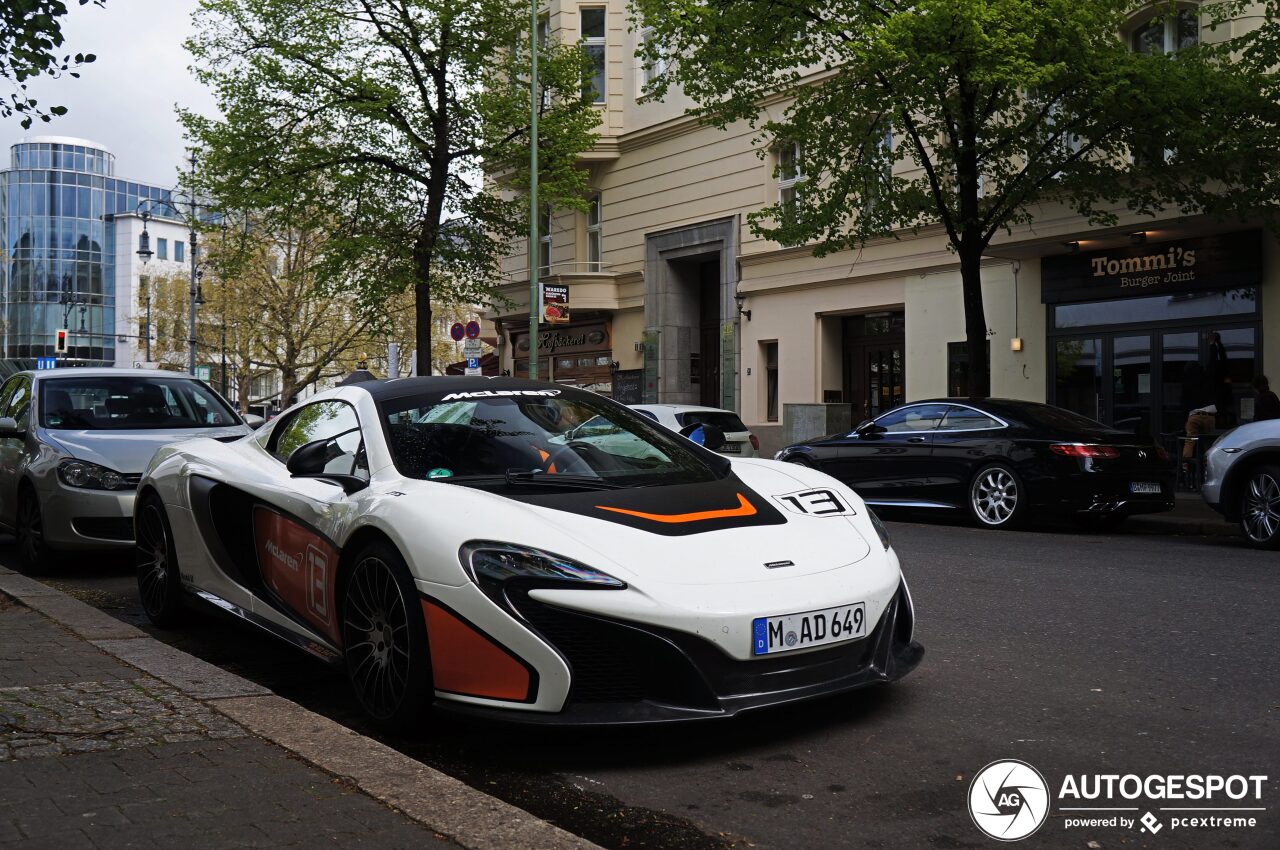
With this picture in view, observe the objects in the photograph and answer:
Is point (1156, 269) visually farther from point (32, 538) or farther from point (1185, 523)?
point (32, 538)

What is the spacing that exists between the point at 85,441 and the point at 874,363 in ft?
59.7

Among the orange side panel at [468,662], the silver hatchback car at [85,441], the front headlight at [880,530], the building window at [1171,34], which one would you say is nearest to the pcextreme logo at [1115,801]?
the front headlight at [880,530]

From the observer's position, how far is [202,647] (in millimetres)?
6516

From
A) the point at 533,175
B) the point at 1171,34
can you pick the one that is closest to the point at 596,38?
the point at 533,175

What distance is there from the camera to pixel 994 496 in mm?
13094

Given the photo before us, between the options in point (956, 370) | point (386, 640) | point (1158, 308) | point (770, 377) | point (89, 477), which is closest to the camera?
point (386, 640)

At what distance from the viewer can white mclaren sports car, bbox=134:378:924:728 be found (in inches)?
158

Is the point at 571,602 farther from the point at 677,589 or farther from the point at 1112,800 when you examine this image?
the point at 1112,800

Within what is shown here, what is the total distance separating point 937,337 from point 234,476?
18.4 meters

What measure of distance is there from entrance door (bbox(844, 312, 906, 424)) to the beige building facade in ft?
0.13

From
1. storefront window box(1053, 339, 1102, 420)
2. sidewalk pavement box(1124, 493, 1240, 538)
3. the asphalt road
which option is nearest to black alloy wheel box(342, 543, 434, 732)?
the asphalt road

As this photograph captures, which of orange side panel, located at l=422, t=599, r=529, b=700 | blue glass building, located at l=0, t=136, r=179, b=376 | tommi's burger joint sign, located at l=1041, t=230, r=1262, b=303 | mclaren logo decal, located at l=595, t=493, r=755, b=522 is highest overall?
blue glass building, located at l=0, t=136, r=179, b=376

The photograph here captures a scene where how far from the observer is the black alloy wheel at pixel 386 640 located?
4.33 m

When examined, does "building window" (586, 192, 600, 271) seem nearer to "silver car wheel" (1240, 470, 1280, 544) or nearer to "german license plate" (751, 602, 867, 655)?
"silver car wheel" (1240, 470, 1280, 544)
